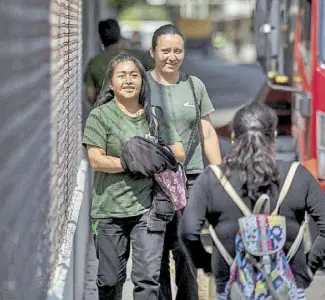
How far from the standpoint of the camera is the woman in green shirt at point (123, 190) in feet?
18.8

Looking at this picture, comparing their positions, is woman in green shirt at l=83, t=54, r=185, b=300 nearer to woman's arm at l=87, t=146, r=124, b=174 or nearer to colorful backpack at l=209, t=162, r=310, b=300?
woman's arm at l=87, t=146, r=124, b=174

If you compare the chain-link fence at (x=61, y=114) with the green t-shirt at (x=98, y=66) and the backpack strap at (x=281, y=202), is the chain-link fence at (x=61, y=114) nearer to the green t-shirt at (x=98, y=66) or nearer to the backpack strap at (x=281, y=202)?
the backpack strap at (x=281, y=202)

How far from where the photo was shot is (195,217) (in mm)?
4406

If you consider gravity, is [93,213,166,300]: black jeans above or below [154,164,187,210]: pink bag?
below

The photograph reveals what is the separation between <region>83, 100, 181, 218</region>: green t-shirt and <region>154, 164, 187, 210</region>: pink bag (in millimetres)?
71

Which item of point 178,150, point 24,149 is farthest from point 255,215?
point 178,150

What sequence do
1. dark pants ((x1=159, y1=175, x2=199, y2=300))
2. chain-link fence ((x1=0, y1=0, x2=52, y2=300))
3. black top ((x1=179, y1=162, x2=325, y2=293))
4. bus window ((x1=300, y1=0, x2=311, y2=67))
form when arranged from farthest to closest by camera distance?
1. bus window ((x1=300, y1=0, x2=311, y2=67))
2. dark pants ((x1=159, y1=175, x2=199, y2=300))
3. black top ((x1=179, y1=162, x2=325, y2=293))
4. chain-link fence ((x1=0, y1=0, x2=52, y2=300))

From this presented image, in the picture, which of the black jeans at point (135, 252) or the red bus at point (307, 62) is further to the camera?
the red bus at point (307, 62)

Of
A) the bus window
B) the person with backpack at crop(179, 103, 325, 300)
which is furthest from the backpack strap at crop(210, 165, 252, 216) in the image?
the bus window

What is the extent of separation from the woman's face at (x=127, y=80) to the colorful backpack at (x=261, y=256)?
150 cm

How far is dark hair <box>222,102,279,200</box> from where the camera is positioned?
4340 millimetres

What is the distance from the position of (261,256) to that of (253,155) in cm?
40

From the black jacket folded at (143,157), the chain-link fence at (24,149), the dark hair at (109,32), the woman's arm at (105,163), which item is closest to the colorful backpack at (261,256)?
the chain-link fence at (24,149)

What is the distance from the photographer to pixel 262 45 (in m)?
9.23
